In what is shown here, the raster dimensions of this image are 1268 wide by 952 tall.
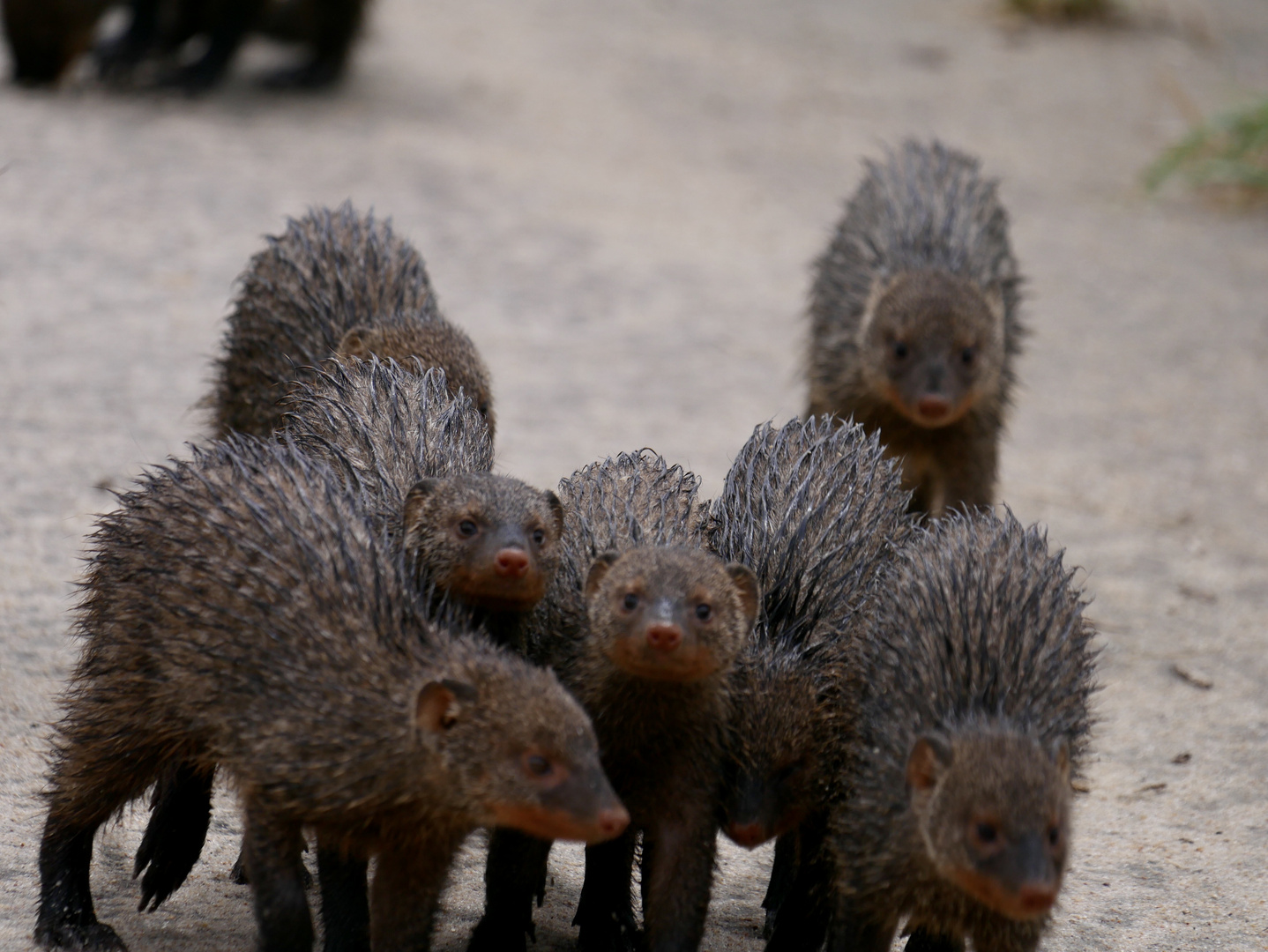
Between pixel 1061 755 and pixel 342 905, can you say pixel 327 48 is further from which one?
pixel 1061 755

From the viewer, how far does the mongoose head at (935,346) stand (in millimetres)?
6289

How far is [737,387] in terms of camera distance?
8445mm

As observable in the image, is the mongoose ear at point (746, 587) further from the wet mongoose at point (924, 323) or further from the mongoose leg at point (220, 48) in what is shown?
the mongoose leg at point (220, 48)

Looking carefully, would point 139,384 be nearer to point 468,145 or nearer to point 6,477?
point 6,477

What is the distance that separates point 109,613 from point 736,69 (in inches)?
428

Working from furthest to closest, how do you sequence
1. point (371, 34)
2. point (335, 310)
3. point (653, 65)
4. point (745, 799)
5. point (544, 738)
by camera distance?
point (653, 65), point (371, 34), point (335, 310), point (745, 799), point (544, 738)

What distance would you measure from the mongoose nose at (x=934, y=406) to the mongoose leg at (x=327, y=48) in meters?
7.41

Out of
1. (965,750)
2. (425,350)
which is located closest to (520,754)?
(965,750)

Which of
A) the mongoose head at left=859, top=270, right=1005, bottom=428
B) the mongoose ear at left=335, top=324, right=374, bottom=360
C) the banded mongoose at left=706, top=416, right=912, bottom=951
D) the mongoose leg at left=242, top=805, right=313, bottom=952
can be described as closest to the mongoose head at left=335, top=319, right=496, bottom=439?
the mongoose ear at left=335, top=324, right=374, bottom=360

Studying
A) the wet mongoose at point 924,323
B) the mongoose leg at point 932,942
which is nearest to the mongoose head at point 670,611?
the mongoose leg at point 932,942

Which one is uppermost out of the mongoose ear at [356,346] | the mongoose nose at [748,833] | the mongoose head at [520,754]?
the mongoose ear at [356,346]

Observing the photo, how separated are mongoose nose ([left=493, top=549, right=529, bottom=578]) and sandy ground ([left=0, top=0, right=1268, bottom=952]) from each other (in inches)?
40.8

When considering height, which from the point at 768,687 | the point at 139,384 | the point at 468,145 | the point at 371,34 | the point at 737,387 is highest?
the point at 371,34

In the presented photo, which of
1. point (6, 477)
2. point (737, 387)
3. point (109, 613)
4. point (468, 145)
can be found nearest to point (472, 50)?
point (468, 145)
